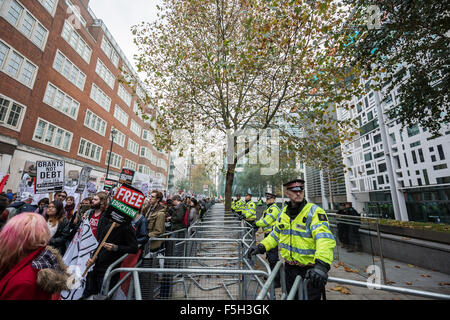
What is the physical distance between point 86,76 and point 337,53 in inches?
992

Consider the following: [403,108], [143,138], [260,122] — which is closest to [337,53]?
[403,108]

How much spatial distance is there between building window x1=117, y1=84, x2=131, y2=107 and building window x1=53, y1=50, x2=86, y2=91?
7806mm

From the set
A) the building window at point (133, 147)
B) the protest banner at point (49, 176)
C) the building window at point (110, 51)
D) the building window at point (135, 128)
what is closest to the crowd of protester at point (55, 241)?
the protest banner at point (49, 176)

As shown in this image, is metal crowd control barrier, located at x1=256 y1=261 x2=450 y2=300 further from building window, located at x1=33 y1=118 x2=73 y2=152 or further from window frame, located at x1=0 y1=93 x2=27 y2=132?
building window, located at x1=33 y1=118 x2=73 y2=152

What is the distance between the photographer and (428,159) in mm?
24828

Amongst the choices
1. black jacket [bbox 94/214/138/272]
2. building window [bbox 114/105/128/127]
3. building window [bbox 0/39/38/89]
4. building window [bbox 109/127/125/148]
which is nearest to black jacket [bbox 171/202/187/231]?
black jacket [bbox 94/214/138/272]

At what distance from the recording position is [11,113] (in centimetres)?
1471

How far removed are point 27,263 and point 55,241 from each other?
12.7 feet

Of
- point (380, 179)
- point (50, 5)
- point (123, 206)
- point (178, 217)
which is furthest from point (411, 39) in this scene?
point (380, 179)

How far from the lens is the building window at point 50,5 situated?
1678 centimetres

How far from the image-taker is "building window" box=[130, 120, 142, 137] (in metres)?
34.3

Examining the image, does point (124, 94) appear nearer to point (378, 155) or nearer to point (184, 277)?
point (184, 277)

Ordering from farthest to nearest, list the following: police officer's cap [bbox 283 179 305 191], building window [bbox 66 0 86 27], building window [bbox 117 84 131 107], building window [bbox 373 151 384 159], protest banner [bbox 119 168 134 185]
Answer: building window [bbox 373 151 384 159] → building window [bbox 117 84 131 107] → building window [bbox 66 0 86 27] → protest banner [bbox 119 168 134 185] → police officer's cap [bbox 283 179 305 191]
